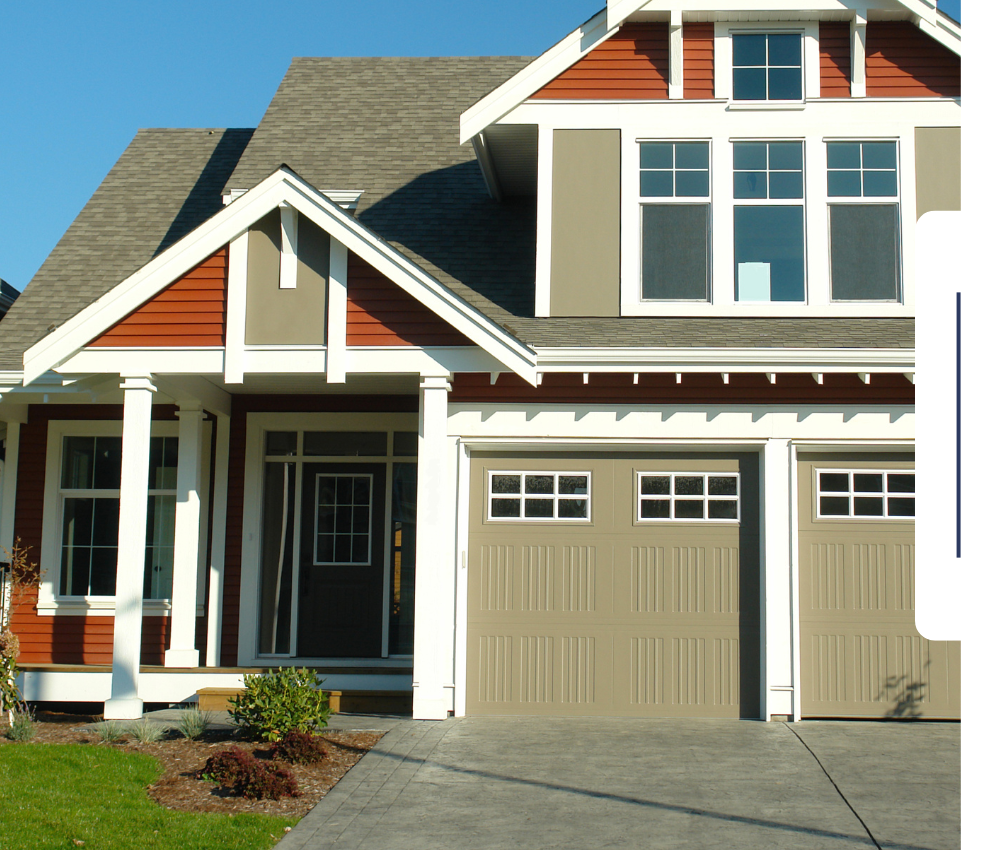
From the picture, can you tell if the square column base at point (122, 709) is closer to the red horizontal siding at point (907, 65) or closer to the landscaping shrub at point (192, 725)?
the landscaping shrub at point (192, 725)

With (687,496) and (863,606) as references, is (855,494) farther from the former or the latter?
(687,496)

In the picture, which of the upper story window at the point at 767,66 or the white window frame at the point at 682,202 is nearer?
the white window frame at the point at 682,202

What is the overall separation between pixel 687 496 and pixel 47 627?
6956 millimetres

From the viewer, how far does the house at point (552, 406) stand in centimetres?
904

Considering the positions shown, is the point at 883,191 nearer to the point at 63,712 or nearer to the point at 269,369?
the point at 269,369

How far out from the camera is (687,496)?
31.2 feet

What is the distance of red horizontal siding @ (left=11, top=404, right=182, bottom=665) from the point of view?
10.9 m

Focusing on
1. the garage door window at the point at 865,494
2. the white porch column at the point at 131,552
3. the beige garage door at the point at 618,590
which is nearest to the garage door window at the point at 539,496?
the beige garage door at the point at 618,590

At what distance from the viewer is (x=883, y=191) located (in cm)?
1003

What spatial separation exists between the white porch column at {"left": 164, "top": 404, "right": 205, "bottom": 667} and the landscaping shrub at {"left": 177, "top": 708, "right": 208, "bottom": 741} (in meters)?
1.87

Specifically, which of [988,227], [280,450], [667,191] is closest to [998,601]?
[988,227]

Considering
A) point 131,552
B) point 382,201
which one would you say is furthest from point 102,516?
point 382,201

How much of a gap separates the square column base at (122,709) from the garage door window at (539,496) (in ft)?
11.8

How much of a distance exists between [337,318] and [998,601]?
26.2 feet
